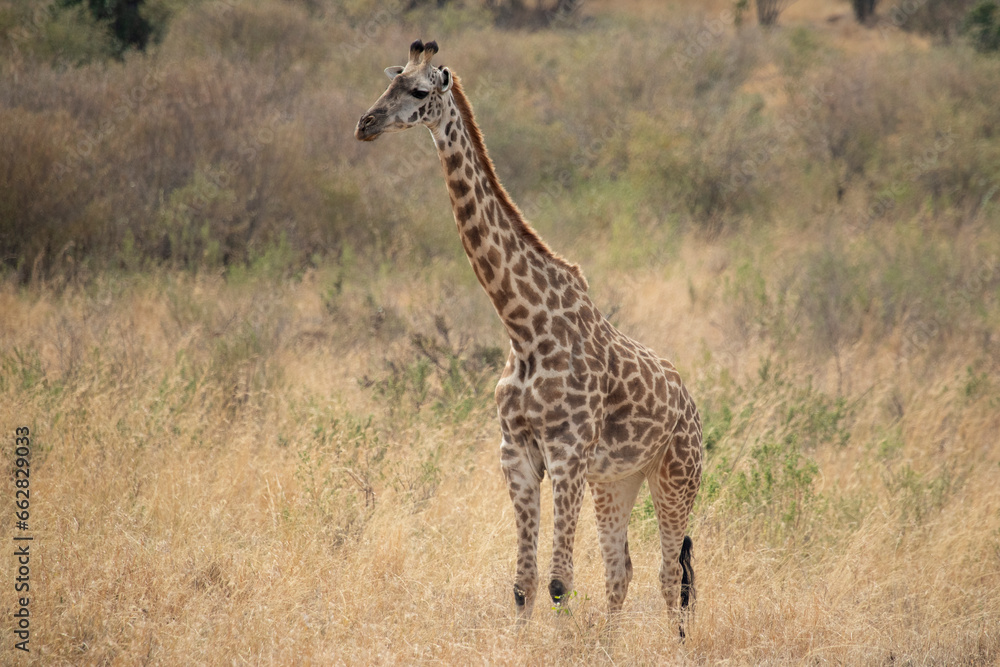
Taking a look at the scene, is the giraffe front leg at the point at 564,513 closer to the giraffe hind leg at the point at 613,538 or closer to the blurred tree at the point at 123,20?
the giraffe hind leg at the point at 613,538

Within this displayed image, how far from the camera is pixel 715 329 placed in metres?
8.91

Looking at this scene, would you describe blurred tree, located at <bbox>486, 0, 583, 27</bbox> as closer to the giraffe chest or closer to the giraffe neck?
the giraffe neck

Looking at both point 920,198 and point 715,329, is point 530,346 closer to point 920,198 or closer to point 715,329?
point 715,329

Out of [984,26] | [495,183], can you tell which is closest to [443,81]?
[495,183]

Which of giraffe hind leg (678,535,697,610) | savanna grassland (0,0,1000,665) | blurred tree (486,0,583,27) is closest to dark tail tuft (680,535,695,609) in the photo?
giraffe hind leg (678,535,697,610)

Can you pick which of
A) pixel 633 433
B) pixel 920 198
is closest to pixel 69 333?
pixel 633 433

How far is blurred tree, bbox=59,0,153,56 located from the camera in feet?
49.5

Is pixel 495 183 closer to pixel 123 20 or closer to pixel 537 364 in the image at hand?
pixel 537 364

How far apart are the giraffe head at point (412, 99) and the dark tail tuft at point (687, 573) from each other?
→ 7.67 feet

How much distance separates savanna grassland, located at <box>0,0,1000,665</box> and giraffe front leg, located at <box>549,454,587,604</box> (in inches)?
8.9

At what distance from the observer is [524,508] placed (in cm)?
356

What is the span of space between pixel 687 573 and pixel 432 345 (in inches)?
138

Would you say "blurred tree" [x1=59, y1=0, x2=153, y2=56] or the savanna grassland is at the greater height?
"blurred tree" [x1=59, y1=0, x2=153, y2=56]

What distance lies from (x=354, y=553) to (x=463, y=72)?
53.1 feet
